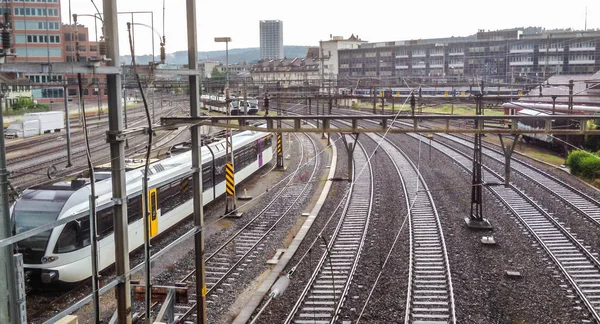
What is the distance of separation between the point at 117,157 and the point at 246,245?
28.1ft

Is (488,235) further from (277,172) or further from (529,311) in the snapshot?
(277,172)

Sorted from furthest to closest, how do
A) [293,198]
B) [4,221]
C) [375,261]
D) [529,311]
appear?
[293,198]
[375,261]
[529,311]
[4,221]

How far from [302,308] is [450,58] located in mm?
68683

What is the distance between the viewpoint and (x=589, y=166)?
2108 cm

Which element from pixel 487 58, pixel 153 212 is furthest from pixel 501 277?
pixel 487 58

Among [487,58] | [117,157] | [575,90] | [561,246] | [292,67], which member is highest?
[487,58]

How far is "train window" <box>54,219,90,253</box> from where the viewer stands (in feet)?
34.4

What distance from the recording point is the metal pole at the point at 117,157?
5.71 meters

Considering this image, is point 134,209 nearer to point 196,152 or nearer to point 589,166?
point 196,152

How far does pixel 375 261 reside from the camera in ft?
41.3

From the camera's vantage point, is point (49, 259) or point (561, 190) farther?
point (561, 190)

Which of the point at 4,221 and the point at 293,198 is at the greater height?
the point at 4,221

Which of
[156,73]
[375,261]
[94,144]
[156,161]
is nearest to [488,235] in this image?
[375,261]

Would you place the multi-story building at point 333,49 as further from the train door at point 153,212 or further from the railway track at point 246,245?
the train door at point 153,212
